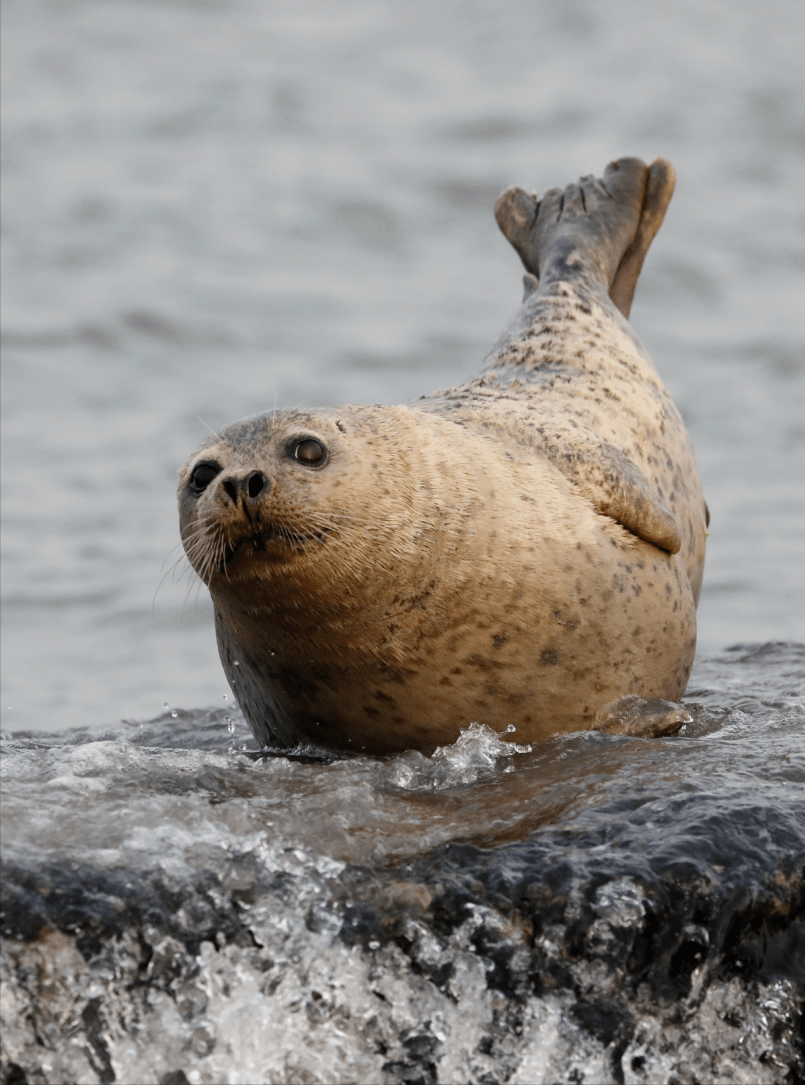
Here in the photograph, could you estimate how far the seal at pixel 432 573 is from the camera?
404cm

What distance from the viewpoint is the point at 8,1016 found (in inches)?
105

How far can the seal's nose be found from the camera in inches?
151

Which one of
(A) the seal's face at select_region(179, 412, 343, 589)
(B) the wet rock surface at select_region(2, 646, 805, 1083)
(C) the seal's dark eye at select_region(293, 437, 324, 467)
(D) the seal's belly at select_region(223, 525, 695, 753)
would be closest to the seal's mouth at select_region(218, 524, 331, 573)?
(A) the seal's face at select_region(179, 412, 343, 589)

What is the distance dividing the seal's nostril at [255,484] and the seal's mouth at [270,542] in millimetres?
93

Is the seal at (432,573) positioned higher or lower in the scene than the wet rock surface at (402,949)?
higher

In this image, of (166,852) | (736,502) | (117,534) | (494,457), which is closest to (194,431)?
(117,534)

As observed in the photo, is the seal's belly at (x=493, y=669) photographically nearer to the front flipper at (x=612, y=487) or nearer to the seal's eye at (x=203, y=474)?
the front flipper at (x=612, y=487)

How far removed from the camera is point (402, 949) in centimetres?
289

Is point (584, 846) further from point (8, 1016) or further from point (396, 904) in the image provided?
point (8, 1016)

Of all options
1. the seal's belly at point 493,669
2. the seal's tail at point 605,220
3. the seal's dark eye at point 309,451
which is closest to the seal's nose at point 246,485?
the seal's dark eye at point 309,451

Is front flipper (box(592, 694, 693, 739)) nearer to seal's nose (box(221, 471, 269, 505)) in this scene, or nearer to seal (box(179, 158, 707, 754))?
seal (box(179, 158, 707, 754))

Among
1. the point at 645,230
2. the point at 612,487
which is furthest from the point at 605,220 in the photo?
the point at 612,487

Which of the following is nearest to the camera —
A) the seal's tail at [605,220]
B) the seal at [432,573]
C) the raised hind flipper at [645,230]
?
the seal at [432,573]

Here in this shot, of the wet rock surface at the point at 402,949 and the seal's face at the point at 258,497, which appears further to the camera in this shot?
the seal's face at the point at 258,497
